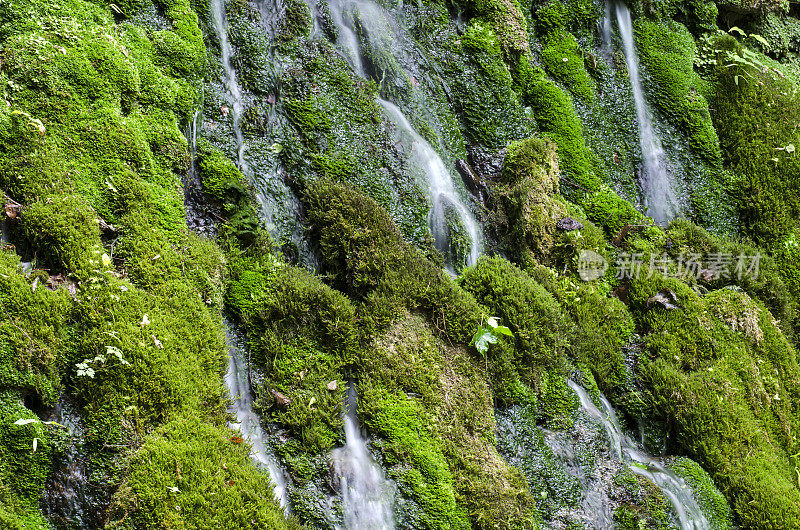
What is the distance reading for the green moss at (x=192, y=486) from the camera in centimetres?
372

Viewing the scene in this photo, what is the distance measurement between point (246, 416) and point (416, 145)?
3938 millimetres

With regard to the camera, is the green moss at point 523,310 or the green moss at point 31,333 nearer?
the green moss at point 31,333

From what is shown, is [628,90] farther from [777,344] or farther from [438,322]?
[438,322]

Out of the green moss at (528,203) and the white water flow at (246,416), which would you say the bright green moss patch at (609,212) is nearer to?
the green moss at (528,203)

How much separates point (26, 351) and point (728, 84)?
11.3 m

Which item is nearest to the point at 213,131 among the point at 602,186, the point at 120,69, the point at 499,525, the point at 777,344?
the point at 120,69

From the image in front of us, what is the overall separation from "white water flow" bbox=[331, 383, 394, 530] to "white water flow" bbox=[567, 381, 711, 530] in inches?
99.9

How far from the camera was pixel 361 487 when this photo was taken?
14.8ft

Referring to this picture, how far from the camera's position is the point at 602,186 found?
8.39 metres

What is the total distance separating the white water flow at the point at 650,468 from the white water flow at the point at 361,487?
8.33 ft

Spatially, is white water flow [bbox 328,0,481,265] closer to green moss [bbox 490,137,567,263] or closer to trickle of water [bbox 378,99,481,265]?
trickle of water [bbox 378,99,481,265]

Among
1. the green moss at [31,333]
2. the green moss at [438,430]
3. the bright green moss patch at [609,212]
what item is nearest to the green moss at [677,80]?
the bright green moss patch at [609,212]

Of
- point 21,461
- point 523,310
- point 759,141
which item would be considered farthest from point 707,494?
point 759,141
